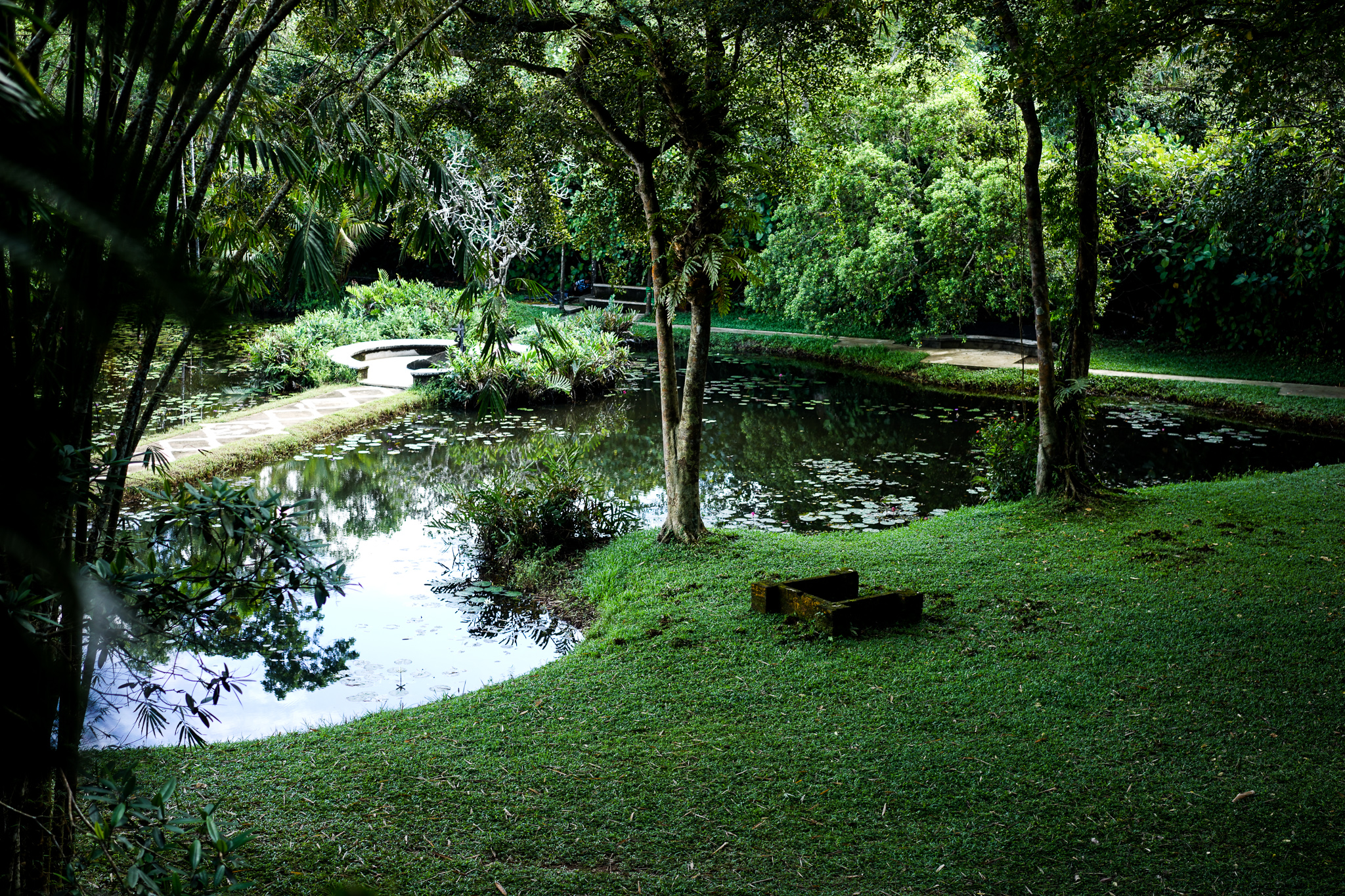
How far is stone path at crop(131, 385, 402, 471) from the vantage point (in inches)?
387

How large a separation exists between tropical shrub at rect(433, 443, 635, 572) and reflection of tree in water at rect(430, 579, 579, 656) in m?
0.52

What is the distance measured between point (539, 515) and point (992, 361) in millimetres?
11607

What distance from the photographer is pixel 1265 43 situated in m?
4.83

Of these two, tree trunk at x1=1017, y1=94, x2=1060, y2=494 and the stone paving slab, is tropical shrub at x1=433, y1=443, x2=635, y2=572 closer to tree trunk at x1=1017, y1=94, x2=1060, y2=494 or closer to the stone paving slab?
tree trunk at x1=1017, y1=94, x2=1060, y2=494

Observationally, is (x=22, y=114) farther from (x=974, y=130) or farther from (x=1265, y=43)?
(x=974, y=130)

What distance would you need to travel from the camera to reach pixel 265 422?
1143cm

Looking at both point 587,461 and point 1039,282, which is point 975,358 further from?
point 1039,282

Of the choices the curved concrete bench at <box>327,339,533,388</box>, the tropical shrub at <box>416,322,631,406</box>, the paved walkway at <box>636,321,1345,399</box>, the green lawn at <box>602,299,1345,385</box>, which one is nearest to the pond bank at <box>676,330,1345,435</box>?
the paved walkway at <box>636,321,1345,399</box>

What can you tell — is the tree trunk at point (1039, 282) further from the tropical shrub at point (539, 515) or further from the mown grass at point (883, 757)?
the tropical shrub at point (539, 515)

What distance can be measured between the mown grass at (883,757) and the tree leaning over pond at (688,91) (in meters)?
2.12

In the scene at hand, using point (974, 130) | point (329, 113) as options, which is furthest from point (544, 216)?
point (974, 130)

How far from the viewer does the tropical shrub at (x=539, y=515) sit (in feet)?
25.7

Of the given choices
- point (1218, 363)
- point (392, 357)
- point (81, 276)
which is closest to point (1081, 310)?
point (81, 276)

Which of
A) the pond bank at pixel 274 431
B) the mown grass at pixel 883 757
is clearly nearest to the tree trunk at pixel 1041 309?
the mown grass at pixel 883 757
